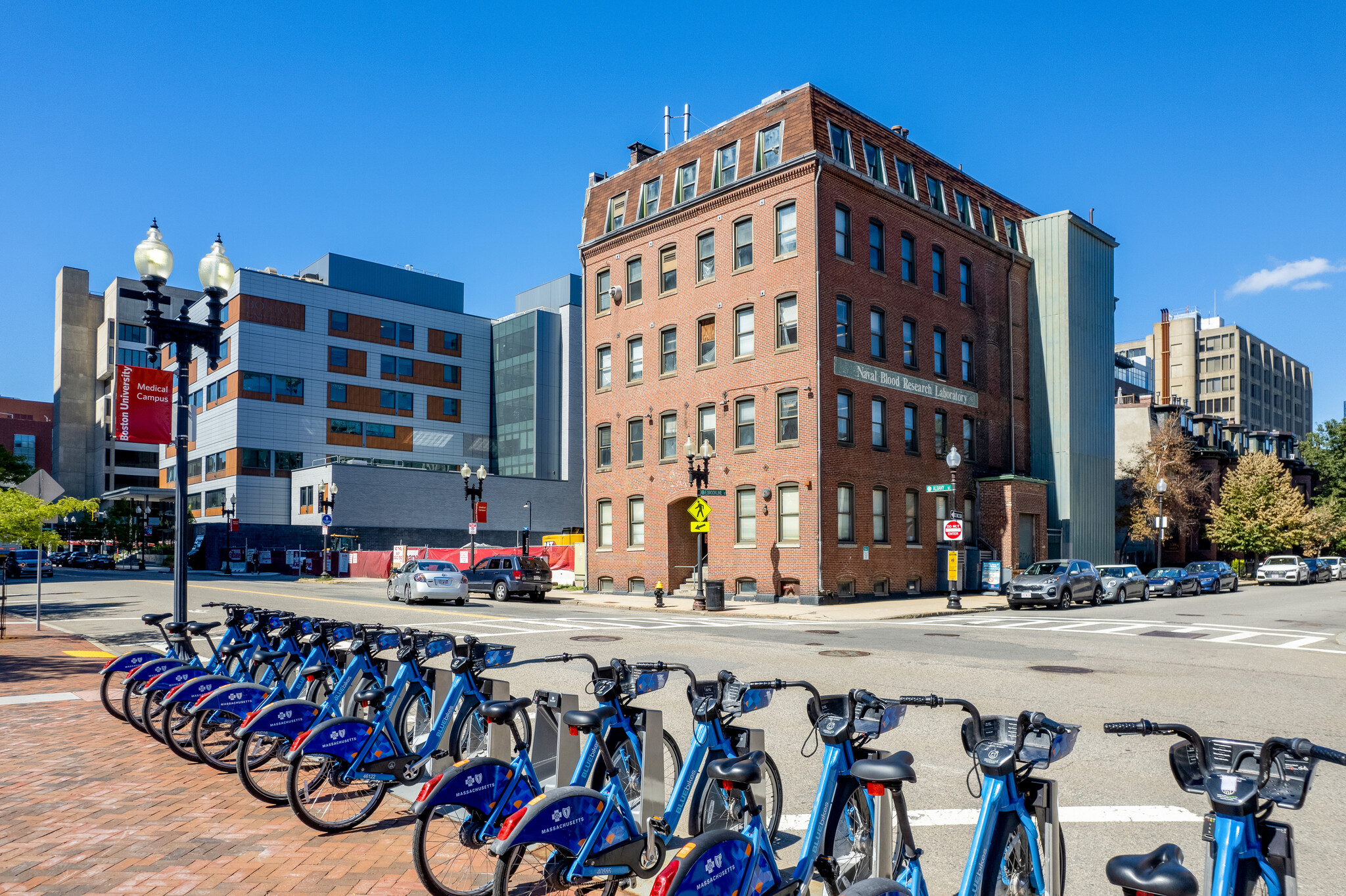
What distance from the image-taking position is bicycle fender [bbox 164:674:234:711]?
747 centimetres

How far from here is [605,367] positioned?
39875 mm

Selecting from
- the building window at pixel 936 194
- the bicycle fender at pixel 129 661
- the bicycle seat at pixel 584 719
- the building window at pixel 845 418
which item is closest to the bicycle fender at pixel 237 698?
the bicycle fender at pixel 129 661

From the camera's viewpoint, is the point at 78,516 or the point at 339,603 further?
the point at 78,516

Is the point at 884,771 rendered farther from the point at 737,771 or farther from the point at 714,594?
the point at 714,594

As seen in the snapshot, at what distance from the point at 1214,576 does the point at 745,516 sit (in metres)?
24.0

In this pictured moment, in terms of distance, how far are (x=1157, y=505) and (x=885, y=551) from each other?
2661 cm

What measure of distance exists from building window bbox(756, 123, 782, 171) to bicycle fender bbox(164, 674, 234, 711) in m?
29.0

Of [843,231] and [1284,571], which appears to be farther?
[1284,571]

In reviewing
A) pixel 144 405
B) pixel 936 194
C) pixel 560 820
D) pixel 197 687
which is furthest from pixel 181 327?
pixel 936 194

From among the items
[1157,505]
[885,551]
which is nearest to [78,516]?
[885,551]

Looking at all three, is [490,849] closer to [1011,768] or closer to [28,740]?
[1011,768]

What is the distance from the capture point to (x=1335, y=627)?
2298 cm

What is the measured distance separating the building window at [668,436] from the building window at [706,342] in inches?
98.3

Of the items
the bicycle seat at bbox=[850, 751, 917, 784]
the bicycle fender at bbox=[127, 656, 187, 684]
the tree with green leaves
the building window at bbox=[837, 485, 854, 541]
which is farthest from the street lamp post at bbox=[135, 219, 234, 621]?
the tree with green leaves
